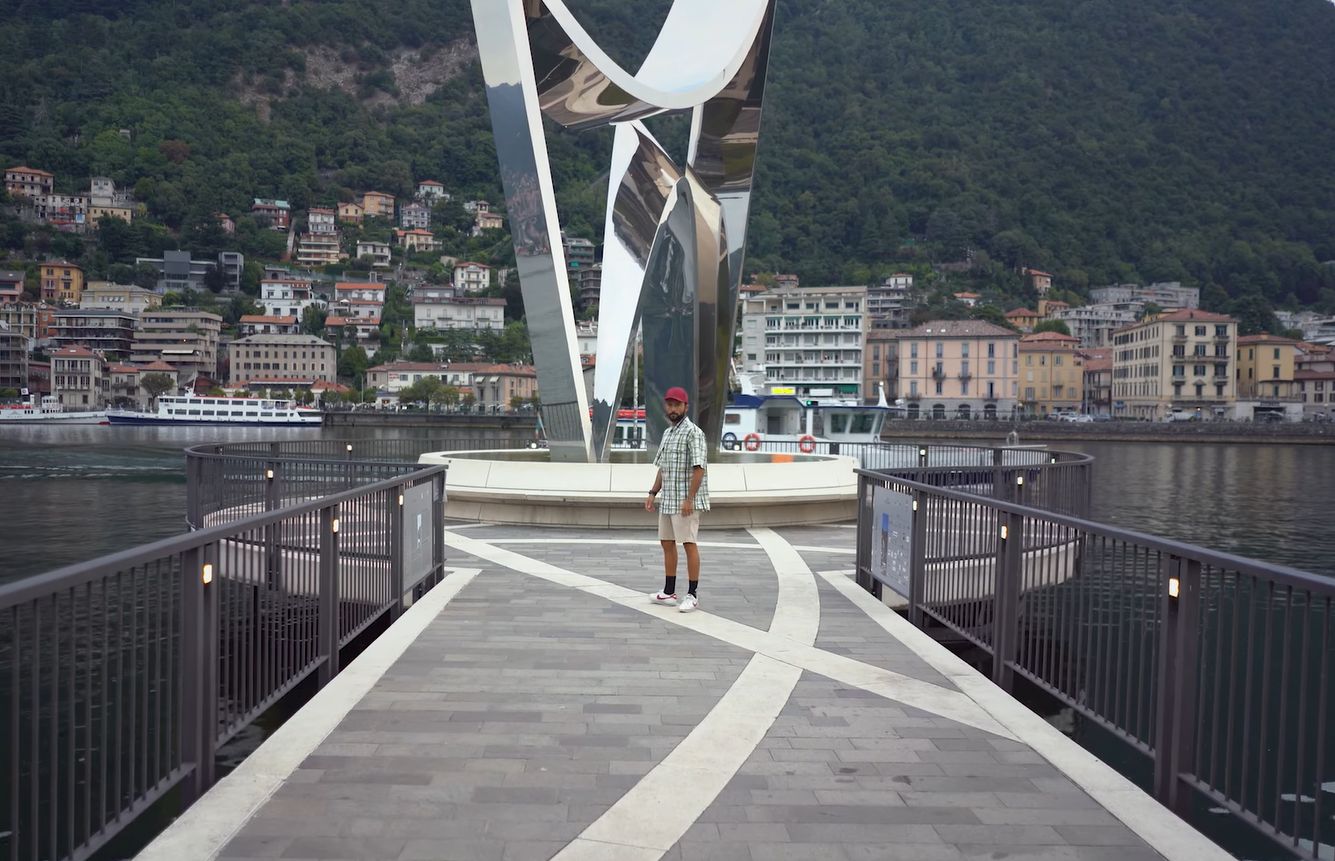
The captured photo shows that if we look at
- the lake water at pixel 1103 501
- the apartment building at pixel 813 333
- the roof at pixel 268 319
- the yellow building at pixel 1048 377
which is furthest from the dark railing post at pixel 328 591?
the roof at pixel 268 319

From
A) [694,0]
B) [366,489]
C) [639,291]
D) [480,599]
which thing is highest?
[694,0]

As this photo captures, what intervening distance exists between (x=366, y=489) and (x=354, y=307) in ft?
541

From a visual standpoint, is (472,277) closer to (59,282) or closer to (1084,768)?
(59,282)

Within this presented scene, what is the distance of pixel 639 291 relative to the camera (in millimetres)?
17828

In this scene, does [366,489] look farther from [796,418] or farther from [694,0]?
[796,418]

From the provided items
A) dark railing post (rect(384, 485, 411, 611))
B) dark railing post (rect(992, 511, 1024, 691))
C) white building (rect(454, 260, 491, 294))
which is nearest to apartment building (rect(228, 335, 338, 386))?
white building (rect(454, 260, 491, 294))

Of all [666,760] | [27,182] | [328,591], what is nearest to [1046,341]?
[328,591]

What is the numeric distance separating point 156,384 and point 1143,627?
135861 millimetres

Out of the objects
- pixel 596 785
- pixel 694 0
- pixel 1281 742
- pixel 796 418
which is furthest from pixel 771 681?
pixel 796 418

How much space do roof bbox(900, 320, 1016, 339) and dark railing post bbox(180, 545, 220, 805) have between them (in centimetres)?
11136

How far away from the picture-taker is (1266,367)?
11462cm

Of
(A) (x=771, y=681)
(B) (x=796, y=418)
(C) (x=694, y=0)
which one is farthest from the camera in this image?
(B) (x=796, y=418)

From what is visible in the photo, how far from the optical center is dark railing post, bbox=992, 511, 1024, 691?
6543 millimetres

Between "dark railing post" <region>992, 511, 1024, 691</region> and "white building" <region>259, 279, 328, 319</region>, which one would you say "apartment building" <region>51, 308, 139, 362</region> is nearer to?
"white building" <region>259, 279, 328, 319</region>
